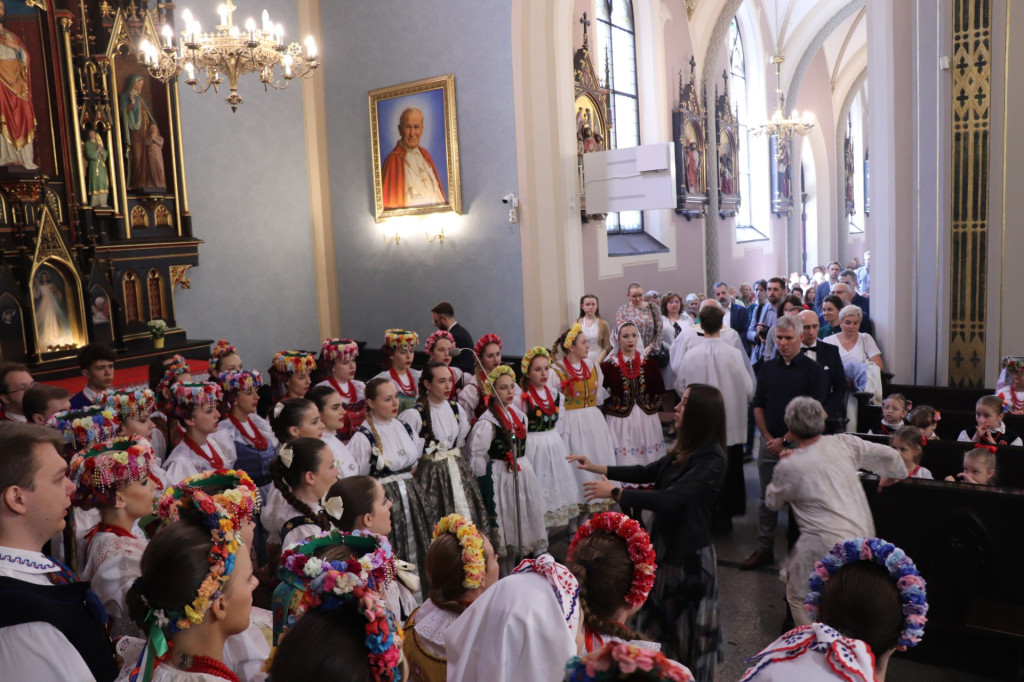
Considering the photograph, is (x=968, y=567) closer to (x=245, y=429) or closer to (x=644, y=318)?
(x=245, y=429)

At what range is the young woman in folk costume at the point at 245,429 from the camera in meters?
5.39

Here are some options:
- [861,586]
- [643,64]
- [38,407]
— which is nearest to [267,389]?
[38,407]

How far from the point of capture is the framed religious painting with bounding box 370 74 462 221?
1094cm

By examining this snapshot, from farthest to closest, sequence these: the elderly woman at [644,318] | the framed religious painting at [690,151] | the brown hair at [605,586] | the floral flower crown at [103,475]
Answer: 1. the framed religious painting at [690,151]
2. the elderly woman at [644,318]
3. the floral flower crown at [103,475]
4. the brown hair at [605,586]

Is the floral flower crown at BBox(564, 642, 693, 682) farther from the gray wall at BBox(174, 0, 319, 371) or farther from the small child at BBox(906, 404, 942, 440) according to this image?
the gray wall at BBox(174, 0, 319, 371)

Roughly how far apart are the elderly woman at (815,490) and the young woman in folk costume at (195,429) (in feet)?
11.0

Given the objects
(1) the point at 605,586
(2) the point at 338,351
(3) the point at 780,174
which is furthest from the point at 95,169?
(3) the point at 780,174

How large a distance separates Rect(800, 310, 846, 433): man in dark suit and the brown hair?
11.4 feet

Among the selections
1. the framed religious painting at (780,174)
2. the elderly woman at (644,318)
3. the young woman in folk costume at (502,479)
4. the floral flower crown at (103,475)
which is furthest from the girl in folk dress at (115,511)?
the framed religious painting at (780,174)

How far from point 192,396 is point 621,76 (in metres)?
11.1

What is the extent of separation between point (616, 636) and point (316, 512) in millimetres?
1716

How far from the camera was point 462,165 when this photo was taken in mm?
10969

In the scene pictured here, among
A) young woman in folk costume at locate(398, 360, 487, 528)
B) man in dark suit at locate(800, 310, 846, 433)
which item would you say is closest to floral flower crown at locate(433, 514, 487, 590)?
young woman in folk costume at locate(398, 360, 487, 528)

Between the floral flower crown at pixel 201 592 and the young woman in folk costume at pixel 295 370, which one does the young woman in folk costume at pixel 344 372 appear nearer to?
the young woman in folk costume at pixel 295 370
